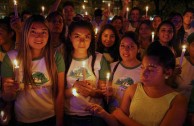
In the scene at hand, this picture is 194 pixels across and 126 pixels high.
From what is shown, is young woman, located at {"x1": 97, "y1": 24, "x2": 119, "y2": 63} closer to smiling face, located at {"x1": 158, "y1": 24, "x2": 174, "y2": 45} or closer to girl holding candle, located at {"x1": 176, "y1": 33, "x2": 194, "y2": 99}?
smiling face, located at {"x1": 158, "y1": 24, "x2": 174, "y2": 45}

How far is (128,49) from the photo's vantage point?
4.17m

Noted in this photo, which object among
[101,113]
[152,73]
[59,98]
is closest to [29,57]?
[59,98]

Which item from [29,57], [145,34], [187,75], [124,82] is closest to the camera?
[29,57]

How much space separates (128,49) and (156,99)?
148cm

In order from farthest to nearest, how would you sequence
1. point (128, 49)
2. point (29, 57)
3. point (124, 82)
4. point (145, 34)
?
point (145, 34), point (128, 49), point (124, 82), point (29, 57)

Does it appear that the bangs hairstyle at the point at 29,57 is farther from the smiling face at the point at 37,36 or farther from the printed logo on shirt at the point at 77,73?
the printed logo on shirt at the point at 77,73

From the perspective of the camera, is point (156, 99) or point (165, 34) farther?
point (165, 34)

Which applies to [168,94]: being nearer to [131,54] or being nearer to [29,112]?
[131,54]

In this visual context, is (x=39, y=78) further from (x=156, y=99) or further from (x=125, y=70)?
(x=156, y=99)

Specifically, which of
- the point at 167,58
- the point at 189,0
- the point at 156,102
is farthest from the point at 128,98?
the point at 189,0

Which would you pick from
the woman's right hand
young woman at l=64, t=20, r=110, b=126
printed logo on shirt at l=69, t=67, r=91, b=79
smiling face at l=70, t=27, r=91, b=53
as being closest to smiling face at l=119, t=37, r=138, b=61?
young woman at l=64, t=20, r=110, b=126

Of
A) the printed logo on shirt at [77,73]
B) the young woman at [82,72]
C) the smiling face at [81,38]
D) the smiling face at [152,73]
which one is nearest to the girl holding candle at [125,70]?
the young woman at [82,72]

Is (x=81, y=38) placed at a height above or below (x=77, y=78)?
above

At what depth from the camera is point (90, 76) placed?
3867 mm
